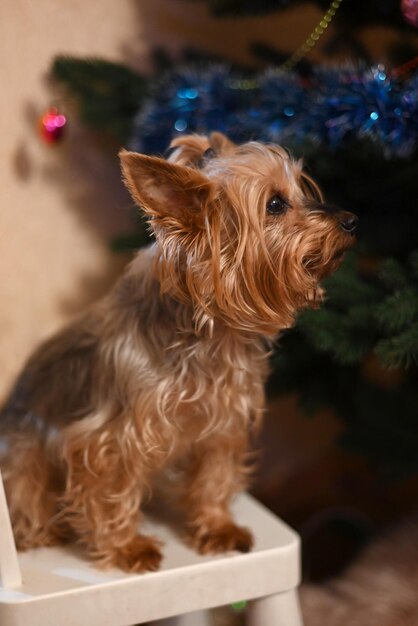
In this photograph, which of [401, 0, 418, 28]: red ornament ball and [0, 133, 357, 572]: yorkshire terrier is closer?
[0, 133, 357, 572]: yorkshire terrier

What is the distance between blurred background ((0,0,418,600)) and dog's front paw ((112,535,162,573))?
37 centimetres

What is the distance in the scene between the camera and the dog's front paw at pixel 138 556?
1010 mm

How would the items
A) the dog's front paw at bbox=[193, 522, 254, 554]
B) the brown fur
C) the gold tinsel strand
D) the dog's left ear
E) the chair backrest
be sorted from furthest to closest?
the brown fur < the gold tinsel strand < the dog's front paw at bbox=[193, 522, 254, 554] < the chair backrest < the dog's left ear

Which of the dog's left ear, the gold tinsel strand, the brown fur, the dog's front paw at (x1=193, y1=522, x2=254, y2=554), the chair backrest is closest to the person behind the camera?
the dog's left ear

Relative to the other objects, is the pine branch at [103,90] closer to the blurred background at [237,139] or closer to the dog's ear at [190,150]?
the blurred background at [237,139]

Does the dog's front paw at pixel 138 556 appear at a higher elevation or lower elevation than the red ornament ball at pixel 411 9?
lower

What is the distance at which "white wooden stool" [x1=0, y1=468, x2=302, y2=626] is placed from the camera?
95 centimetres

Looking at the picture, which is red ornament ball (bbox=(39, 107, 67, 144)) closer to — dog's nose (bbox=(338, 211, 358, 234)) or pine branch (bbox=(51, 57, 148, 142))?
pine branch (bbox=(51, 57, 148, 142))

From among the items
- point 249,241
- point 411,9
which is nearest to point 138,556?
point 249,241

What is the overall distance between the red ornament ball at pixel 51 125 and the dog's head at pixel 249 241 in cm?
43

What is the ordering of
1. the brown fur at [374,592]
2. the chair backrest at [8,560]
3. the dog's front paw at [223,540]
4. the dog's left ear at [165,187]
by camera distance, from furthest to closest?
the brown fur at [374,592]
the dog's front paw at [223,540]
the chair backrest at [8,560]
the dog's left ear at [165,187]

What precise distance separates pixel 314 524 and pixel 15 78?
42.2 inches

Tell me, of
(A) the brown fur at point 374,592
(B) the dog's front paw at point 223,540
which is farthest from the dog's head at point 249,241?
(A) the brown fur at point 374,592

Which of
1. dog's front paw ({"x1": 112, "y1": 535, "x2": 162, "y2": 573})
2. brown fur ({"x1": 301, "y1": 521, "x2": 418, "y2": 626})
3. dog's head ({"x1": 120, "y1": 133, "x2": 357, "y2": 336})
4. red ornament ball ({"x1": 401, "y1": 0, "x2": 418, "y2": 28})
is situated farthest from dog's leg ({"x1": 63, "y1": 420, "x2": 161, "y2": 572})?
red ornament ball ({"x1": 401, "y1": 0, "x2": 418, "y2": 28})
